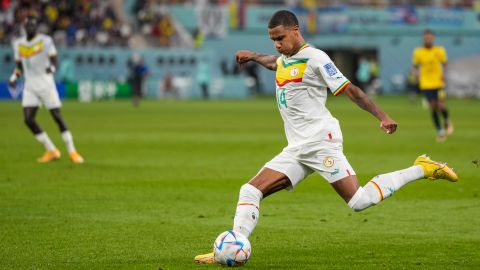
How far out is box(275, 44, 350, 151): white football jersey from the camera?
862 centimetres

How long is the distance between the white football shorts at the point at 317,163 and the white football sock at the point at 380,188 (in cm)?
24

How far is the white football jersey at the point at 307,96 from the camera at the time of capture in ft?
28.3

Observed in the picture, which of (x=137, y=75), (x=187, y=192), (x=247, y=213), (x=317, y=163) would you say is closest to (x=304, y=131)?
(x=317, y=163)

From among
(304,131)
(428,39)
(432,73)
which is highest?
(304,131)

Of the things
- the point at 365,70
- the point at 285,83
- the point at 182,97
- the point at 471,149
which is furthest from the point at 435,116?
the point at 365,70

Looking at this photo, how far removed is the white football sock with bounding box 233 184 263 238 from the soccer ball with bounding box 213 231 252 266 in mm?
107

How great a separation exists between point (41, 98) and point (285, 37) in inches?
402

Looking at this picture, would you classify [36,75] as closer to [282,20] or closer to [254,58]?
[254,58]

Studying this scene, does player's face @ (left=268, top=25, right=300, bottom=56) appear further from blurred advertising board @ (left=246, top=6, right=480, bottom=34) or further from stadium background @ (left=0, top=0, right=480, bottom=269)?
blurred advertising board @ (left=246, top=6, right=480, bottom=34)

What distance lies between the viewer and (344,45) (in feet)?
223

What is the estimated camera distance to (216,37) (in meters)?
64.5

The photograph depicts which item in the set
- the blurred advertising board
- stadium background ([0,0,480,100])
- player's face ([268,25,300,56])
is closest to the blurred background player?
stadium background ([0,0,480,100])

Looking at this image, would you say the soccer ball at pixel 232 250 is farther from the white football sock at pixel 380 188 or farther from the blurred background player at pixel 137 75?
the blurred background player at pixel 137 75

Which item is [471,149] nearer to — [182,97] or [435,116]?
[435,116]
